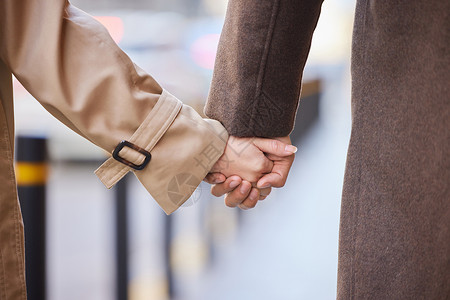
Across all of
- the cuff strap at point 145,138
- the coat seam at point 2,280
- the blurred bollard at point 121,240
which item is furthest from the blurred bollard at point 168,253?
the coat seam at point 2,280

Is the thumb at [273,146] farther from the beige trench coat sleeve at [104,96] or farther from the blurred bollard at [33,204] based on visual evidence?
the blurred bollard at [33,204]

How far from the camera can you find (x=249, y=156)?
6.94 ft

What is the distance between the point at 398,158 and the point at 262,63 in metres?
0.62

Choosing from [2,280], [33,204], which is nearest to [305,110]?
[33,204]

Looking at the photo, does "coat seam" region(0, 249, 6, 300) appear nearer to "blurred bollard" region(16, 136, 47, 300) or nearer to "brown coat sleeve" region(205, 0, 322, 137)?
"brown coat sleeve" region(205, 0, 322, 137)

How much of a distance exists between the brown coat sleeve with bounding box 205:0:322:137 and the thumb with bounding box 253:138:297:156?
49 millimetres

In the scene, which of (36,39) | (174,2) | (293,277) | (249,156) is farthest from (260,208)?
(174,2)

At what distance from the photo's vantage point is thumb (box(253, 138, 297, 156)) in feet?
6.93

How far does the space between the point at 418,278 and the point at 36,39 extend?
4.05 feet

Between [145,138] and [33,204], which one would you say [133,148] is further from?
[33,204]

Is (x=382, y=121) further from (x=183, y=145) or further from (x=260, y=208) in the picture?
(x=260, y=208)

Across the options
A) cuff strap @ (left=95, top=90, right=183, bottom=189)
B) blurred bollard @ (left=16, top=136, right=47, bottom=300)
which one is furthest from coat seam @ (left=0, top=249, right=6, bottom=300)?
blurred bollard @ (left=16, top=136, right=47, bottom=300)

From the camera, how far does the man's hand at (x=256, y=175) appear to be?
2.12 metres

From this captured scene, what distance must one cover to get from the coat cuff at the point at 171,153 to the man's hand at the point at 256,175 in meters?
0.13
